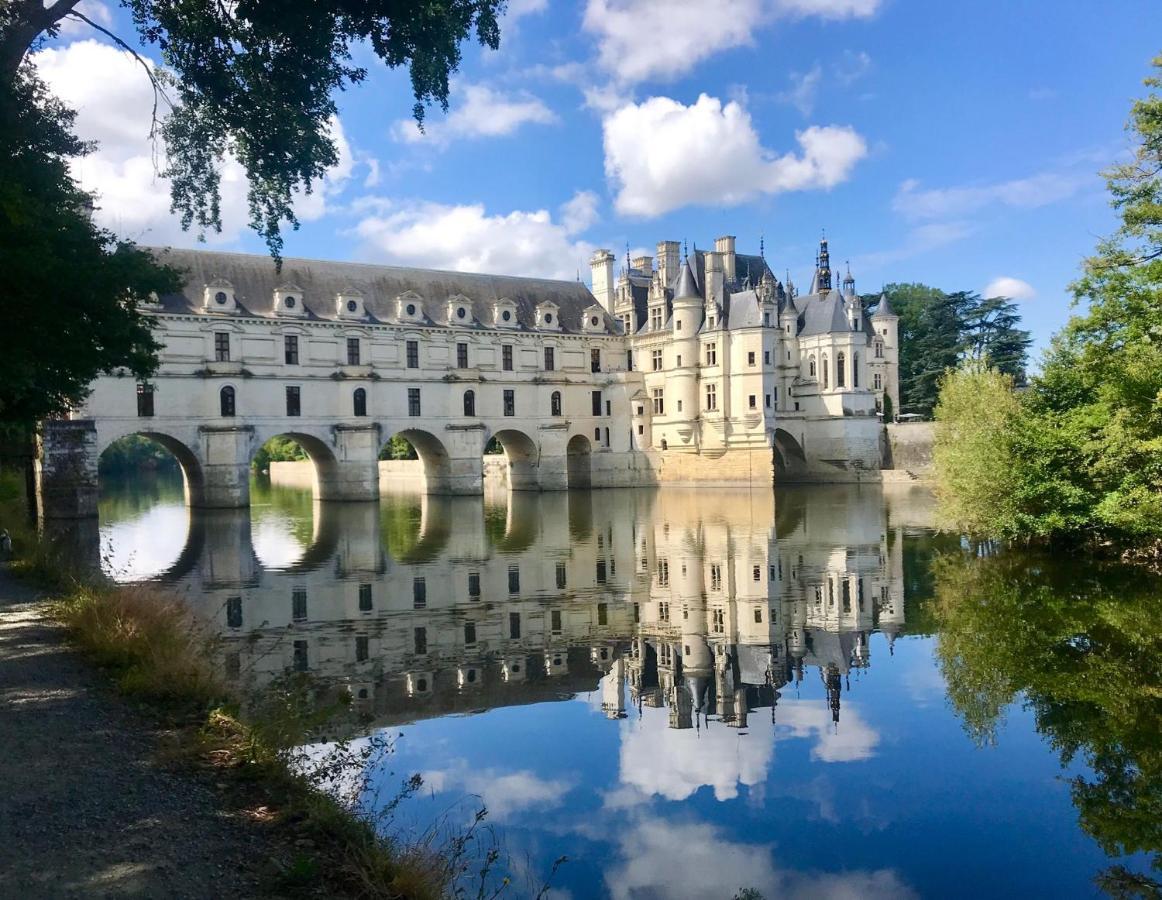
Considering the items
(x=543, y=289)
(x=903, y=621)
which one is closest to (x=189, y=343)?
(x=543, y=289)

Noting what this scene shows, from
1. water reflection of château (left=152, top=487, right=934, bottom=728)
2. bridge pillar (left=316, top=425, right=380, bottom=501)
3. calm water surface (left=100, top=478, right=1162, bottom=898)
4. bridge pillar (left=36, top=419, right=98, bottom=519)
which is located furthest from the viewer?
bridge pillar (left=316, top=425, right=380, bottom=501)

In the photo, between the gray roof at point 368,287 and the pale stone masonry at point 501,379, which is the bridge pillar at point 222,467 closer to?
the pale stone masonry at point 501,379

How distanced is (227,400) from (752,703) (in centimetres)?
3276

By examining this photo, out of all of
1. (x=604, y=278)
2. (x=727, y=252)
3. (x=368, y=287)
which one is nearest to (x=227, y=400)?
(x=368, y=287)

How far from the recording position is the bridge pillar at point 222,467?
35.9m

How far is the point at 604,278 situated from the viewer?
5391 cm

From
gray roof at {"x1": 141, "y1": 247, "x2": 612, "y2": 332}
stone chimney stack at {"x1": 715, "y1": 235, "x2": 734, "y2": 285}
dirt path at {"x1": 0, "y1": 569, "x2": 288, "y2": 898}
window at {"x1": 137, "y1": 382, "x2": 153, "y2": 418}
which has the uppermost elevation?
stone chimney stack at {"x1": 715, "y1": 235, "x2": 734, "y2": 285}

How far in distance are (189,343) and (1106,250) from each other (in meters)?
33.3

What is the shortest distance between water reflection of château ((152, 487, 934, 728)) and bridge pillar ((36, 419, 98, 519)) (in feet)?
20.1

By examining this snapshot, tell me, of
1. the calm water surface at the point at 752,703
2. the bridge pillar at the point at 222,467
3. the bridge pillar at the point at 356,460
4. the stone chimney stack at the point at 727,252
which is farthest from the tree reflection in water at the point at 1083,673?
the stone chimney stack at the point at 727,252

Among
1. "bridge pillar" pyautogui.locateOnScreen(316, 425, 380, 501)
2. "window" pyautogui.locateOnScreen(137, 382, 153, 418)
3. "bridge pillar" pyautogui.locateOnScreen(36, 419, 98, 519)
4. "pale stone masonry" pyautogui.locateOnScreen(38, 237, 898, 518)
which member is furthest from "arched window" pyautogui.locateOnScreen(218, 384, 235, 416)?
"bridge pillar" pyautogui.locateOnScreen(36, 419, 98, 519)

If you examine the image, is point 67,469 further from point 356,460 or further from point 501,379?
point 501,379

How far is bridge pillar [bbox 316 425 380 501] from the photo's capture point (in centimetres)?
3941

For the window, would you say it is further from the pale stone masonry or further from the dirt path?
the dirt path
